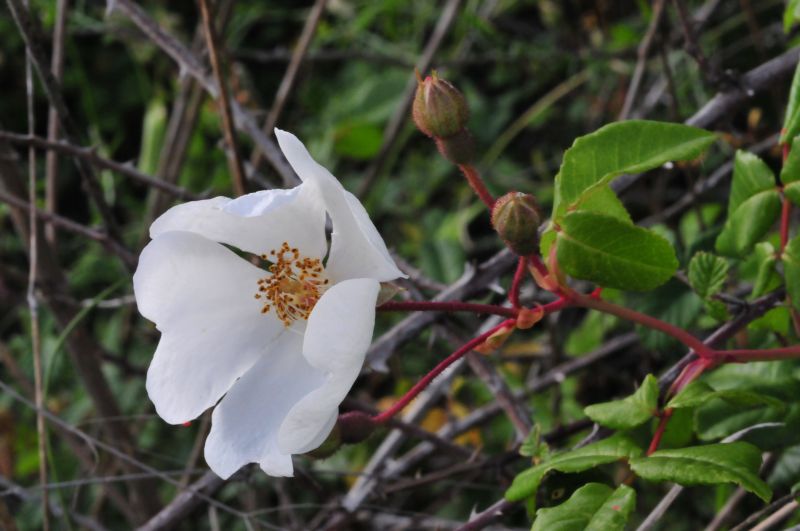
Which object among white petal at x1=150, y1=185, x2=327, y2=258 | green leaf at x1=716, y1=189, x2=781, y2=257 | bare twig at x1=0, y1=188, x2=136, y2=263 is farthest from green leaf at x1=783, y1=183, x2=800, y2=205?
bare twig at x1=0, y1=188, x2=136, y2=263

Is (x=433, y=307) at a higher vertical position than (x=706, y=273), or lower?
higher

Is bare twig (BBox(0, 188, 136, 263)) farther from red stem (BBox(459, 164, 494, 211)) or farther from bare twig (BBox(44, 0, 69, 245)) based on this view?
red stem (BBox(459, 164, 494, 211))

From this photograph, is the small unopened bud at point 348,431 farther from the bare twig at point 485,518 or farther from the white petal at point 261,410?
the bare twig at point 485,518

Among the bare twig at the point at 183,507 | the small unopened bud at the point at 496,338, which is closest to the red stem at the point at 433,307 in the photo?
the small unopened bud at the point at 496,338

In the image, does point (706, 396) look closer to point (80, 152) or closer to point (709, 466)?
point (709, 466)

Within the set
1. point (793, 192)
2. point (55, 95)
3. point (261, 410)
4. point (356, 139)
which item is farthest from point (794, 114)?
point (356, 139)

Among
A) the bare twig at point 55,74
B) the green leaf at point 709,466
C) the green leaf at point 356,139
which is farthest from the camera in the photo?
the green leaf at point 356,139

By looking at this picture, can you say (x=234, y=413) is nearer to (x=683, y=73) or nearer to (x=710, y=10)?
(x=710, y=10)

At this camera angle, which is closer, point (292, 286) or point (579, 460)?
point (579, 460)
